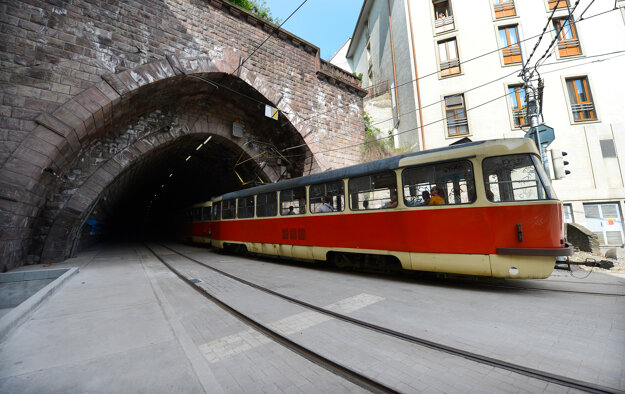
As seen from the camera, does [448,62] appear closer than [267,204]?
No

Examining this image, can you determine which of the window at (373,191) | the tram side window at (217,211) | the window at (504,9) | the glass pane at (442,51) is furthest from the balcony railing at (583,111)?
the tram side window at (217,211)

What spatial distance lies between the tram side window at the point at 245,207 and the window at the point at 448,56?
44.2 ft

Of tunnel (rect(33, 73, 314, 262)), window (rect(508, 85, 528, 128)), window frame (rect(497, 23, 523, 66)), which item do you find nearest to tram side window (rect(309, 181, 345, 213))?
tunnel (rect(33, 73, 314, 262))

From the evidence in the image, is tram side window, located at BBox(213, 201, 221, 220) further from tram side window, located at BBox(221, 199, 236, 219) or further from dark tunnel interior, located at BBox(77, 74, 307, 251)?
dark tunnel interior, located at BBox(77, 74, 307, 251)

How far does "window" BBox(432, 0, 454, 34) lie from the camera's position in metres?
15.3

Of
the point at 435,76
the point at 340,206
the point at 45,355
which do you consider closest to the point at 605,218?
the point at 435,76

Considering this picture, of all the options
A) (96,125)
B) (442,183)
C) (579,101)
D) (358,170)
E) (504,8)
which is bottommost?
(442,183)

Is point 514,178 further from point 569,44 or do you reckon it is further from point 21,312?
point 569,44

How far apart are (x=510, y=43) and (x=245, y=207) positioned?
663 inches

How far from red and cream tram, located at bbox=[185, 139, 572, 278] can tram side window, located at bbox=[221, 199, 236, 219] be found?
14.6 feet

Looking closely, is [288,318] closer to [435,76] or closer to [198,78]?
[198,78]

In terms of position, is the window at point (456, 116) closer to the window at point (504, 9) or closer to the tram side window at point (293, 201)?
the window at point (504, 9)

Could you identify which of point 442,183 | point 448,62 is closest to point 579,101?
point 448,62

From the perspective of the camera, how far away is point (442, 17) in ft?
51.3
